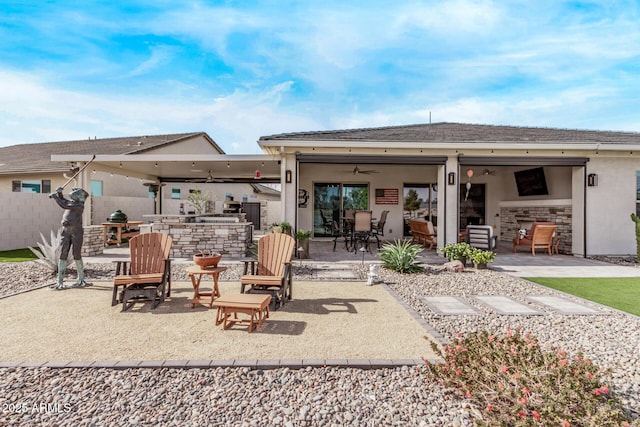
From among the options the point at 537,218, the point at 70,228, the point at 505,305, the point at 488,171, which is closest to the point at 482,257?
the point at 505,305

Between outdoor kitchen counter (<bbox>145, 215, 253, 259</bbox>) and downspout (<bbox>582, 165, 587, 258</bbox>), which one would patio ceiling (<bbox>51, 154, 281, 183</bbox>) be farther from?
downspout (<bbox>582, 165, 587, 258</bbox>)

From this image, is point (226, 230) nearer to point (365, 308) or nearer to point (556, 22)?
point (365, 308)

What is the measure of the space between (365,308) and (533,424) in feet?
8.95

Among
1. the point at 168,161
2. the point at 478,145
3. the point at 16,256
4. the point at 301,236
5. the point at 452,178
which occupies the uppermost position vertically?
the point at 478,145

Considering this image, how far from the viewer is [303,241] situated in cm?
792

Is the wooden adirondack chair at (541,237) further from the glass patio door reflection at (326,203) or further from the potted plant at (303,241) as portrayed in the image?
the potted plant at (303,241)

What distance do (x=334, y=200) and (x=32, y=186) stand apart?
13.4m

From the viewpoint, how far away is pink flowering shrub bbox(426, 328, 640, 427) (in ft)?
5.74

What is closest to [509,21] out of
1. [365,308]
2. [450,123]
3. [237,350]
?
[450,123]

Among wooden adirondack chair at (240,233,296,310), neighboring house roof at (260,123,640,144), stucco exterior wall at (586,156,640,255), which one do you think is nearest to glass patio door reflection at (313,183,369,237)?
neighboring house roof at (260,123,640,144)

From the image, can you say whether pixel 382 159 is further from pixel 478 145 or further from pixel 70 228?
pixel 70 228

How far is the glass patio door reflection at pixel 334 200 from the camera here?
12195mm

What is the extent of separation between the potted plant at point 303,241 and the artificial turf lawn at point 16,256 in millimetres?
6802

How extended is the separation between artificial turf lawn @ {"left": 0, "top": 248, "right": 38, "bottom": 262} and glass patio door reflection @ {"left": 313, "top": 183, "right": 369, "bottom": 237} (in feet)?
27.6
